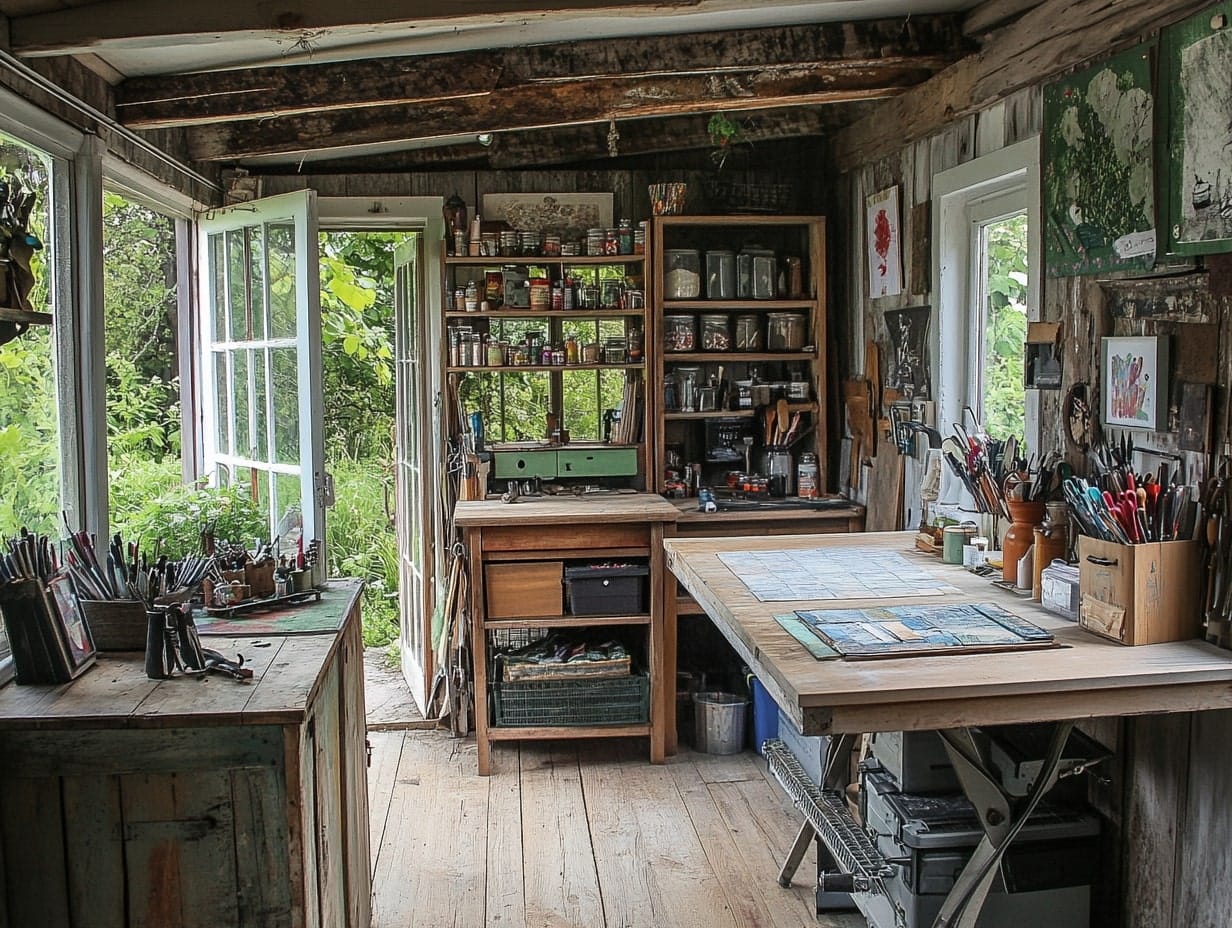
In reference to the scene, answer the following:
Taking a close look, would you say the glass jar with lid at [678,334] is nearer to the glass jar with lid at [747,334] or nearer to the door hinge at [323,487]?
the glass jar with lid at [747,334]

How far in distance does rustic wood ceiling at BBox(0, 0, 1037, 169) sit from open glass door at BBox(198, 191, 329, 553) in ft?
1.21

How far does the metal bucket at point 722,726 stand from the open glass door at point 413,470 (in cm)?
133

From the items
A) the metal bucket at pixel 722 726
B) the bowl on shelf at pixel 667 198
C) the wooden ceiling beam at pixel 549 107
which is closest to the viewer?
the wooden ceiling beam at pixel 549 107

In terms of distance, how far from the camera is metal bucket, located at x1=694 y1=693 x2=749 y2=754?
4812mm

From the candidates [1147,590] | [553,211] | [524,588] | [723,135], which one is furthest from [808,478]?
[1147,590]

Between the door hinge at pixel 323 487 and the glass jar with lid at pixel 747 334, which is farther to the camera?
the glass jar with lid at pixel 747 334

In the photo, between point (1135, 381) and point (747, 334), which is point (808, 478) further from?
point (1135, 381)

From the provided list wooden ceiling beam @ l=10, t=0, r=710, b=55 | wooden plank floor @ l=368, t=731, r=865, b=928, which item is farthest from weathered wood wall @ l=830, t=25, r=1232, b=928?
wooden ceiling beam @ l=10, t=0, r=710, b=55

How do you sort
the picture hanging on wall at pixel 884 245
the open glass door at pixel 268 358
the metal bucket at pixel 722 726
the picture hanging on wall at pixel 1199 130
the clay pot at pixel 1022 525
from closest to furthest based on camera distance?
the picture hanging on wall at pixel 1199 130
the clay pot at pixel 1022 525
the open glass door at pixel 268 358
the picture hanging on wall at pixel 884 245
the metal bucket at pixel 722 726

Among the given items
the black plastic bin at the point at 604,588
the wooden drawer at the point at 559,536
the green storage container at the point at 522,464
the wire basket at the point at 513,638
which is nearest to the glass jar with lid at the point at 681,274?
the green storage container at the point at 522,464

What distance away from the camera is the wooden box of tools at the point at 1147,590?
2.35m

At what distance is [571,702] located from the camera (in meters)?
4.67

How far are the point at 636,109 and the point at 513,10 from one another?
1.60 m

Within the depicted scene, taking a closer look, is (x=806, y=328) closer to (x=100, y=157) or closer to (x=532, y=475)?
(x=532, y=475)
